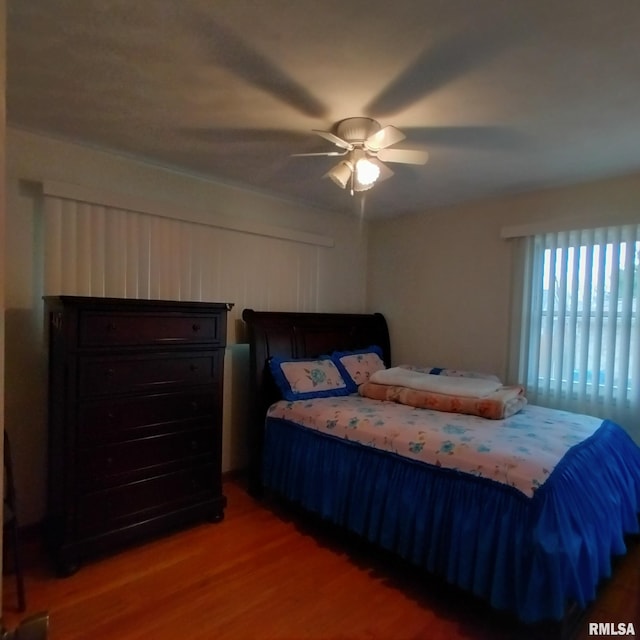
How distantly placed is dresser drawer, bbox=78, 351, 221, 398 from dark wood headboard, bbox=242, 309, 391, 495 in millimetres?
489

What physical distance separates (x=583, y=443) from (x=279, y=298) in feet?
7.47

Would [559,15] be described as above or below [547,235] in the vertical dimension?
above

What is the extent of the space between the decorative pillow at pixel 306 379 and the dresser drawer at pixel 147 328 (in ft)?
1.84

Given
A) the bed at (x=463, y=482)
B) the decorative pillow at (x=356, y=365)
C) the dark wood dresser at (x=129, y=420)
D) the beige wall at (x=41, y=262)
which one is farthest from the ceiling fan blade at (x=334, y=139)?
the decorative pillow at (x=356, y=365)

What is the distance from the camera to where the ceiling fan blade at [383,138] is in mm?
1923

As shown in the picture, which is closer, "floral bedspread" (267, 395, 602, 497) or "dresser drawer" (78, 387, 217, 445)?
"floral bedspread" (267, 395, 602, 497)

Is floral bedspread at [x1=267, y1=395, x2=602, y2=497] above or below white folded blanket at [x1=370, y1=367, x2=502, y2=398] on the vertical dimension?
below

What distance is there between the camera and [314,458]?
8.24 feet

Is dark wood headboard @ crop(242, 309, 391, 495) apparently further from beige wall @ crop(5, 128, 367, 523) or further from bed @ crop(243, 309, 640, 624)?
beige wall @ crop(5, 128, 367, 523)

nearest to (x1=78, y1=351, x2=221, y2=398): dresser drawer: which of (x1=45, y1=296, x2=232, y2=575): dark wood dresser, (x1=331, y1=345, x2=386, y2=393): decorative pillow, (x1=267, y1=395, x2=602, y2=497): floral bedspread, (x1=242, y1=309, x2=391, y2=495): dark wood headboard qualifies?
(x1=45, y1=296, x2=232, y2=575): dark wood dresser

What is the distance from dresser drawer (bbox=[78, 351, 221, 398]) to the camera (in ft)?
6.85

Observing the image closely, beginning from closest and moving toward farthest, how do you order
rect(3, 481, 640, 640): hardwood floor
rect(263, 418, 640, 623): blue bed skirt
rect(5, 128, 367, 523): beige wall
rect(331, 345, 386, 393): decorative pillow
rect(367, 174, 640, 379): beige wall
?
1. rect(263, 418, 640, 623): blue bed skirt
2. rect(3, 481, 640, 640): hardwood floor
3. rect(5, 128, 367, 523): beige wall
4. rect(367, 174, 640, 379): beige wall
5. rect(331, 345, 386, 393): decorative pillow

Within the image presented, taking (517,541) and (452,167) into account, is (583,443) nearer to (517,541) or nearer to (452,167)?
(517,541)

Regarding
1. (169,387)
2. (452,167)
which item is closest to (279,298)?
(169,387)
